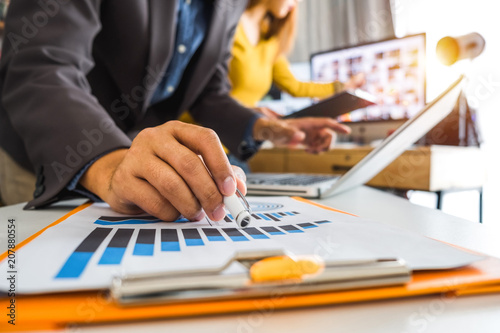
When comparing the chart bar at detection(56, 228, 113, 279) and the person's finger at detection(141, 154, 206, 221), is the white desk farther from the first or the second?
the person's finger at detection(141, 154, 206, 221)

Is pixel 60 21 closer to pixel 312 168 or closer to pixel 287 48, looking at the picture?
pixel 312 168

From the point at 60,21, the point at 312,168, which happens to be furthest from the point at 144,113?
the point at 312,168

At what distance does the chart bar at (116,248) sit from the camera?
0.23 metres

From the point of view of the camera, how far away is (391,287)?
0.21 meters

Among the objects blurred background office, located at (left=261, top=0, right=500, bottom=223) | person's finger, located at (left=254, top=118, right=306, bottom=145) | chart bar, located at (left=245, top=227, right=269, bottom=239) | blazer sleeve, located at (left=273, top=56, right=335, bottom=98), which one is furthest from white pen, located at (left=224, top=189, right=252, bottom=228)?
blazer sleeve, located at (left=273, top=56, right=335, bottom=98)

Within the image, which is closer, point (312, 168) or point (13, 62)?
point (13, 62)

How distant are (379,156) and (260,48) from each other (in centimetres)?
127

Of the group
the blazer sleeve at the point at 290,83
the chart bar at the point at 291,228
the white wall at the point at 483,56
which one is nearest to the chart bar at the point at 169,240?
the chart bar at the point at 291,228

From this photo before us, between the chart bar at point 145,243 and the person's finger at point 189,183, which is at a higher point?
the person's finger at point 189,183

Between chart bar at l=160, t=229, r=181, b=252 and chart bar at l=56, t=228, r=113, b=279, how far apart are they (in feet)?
0.15

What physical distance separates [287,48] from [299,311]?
1695 mm

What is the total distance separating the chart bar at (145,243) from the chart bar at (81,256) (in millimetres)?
28

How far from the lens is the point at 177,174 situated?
1.22 ft

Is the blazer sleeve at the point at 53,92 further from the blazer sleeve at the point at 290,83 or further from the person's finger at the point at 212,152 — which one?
the blazer sleeve at the point at 290,83
